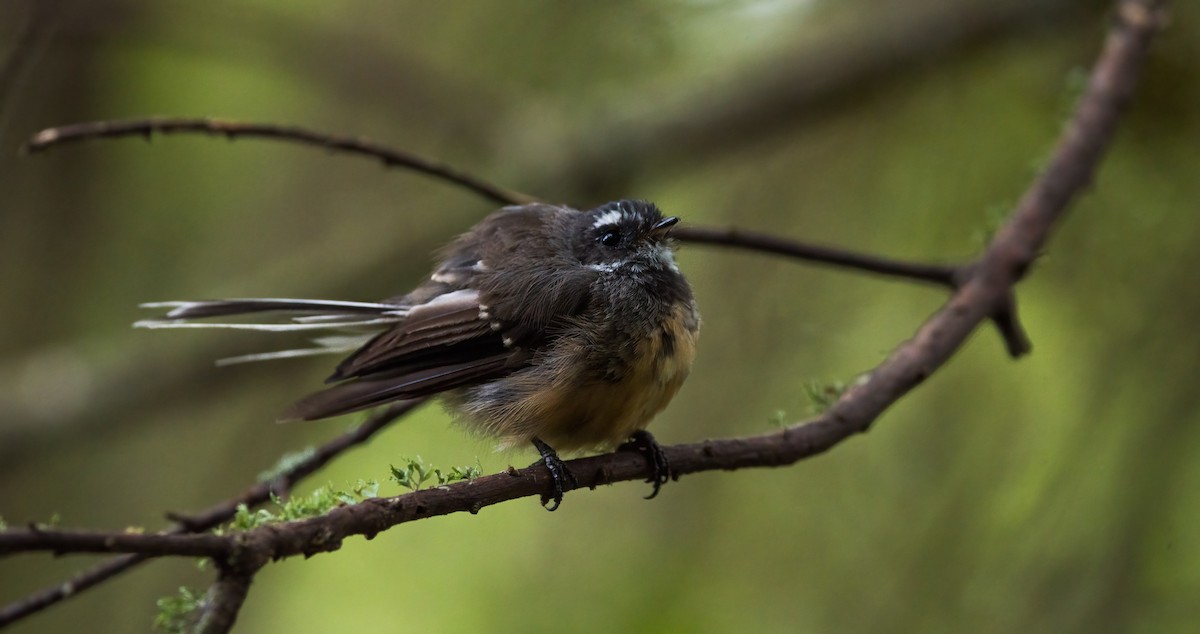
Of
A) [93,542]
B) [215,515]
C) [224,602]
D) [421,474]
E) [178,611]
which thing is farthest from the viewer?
[215,515]

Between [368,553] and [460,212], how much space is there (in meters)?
1.70

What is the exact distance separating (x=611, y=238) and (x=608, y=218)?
80 millimetres

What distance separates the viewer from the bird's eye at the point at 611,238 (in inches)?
151

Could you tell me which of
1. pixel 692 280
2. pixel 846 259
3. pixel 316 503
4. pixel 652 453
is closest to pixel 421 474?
pixel 316 503

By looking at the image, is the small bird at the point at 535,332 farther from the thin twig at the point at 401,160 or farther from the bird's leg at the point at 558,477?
the thin twig at the point at 401,160

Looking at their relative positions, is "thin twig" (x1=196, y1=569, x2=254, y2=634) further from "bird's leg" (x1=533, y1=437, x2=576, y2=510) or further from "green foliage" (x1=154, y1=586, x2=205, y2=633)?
"bird's leg" (x1=533, y1=437, x2=576, y2=510)

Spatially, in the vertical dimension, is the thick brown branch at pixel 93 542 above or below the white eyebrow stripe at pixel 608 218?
above

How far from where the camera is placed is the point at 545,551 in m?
4.93

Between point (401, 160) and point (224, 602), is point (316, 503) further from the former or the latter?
point (401, 160)

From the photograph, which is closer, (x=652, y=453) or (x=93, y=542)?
(x=93, y=542)

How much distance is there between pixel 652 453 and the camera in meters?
3.12

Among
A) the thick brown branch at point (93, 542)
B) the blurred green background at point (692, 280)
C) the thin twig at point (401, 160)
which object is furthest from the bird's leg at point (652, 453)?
the thick brown branch at point (93, 542)

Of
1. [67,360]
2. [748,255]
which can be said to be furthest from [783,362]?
[67,360]

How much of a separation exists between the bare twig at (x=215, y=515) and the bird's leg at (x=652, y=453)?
0.70m
